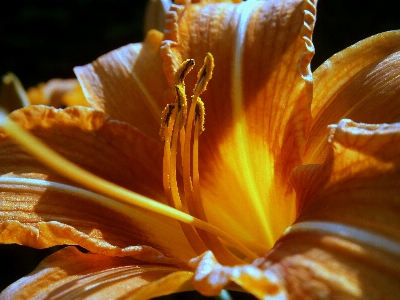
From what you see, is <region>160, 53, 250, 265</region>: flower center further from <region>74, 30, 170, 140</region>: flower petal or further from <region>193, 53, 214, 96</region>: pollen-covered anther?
<region>74, 30, 170, 140</region>: flower petal

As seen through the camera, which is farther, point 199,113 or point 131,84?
point 131,84

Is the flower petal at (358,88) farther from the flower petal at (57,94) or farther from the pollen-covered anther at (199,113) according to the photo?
the flower petal at (57,94)

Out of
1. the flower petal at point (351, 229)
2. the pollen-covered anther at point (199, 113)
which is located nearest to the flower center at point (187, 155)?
the pollen-covered anther at point (199, 113)

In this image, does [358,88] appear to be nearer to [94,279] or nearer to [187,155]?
[187,155]

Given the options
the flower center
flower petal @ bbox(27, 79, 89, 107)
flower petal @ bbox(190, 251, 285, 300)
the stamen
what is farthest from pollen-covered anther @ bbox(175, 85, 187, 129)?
flower petal @ bbox(27, 79, 89, 107)

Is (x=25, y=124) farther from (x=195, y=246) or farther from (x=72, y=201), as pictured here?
(x=195, y=246)

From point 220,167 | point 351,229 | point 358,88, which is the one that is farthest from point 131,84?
point 351,229

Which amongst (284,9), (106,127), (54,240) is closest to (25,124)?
(106,127)

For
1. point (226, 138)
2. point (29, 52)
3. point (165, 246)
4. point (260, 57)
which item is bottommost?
point (29, 52)
